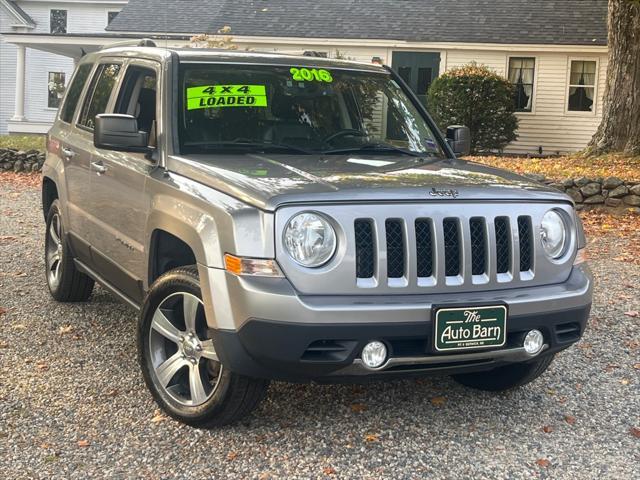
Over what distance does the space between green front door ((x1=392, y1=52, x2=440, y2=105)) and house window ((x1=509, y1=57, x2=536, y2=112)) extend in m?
2.18

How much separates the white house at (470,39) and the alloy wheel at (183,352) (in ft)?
66.1

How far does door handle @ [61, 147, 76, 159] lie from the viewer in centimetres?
567

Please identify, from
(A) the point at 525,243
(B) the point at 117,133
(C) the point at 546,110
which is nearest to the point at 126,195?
(B) the point at 117,133

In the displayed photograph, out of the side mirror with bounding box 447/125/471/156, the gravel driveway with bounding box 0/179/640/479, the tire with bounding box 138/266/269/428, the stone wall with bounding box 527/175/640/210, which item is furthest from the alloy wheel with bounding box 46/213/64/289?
the stone wall with bounding box 527/175/640/210

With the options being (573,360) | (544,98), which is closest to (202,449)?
(573,360)

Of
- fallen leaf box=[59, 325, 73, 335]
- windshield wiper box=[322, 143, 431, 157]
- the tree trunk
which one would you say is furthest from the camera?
the tree trunk

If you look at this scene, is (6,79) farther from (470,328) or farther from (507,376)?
(470,328)

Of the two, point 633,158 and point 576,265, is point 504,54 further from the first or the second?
point 576,265

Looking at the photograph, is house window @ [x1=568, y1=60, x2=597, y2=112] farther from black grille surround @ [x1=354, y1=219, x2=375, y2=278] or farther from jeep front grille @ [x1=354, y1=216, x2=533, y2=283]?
black grille surround @ [x1=354, y1=219, x2=375, y2=278]

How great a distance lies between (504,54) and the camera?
2334 centimetres

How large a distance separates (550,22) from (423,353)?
2185 centimetres

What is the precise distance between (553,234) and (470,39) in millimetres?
20252

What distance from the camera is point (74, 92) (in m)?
6.14

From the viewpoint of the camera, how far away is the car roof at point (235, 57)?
4.72m
